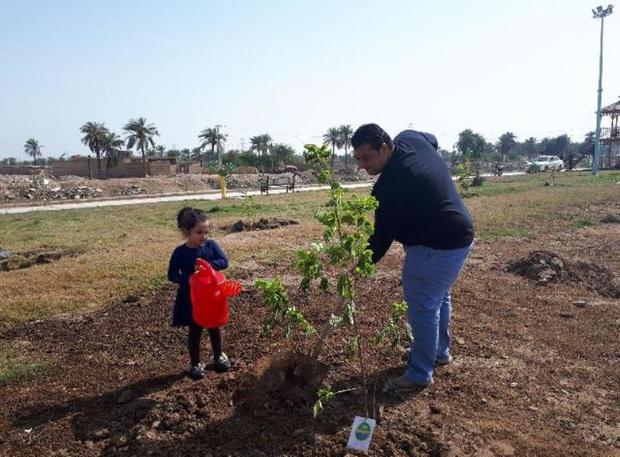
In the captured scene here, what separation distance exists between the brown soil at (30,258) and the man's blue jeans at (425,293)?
706 centimetres

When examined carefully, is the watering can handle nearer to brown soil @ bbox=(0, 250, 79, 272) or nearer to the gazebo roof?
brown soil @ bbox=(0, 250, 79, 272)

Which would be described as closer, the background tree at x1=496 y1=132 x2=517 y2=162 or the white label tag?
the white label tag

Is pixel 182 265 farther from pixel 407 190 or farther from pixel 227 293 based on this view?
pixel 407 190

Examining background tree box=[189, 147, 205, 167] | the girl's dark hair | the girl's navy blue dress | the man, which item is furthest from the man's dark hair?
background tree box=[189, 147, 205, 167]

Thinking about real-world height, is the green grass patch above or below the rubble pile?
below

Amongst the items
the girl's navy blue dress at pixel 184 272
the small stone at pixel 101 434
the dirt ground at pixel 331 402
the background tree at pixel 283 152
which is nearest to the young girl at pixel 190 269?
the girl's navy blue dress at pixel 184 272

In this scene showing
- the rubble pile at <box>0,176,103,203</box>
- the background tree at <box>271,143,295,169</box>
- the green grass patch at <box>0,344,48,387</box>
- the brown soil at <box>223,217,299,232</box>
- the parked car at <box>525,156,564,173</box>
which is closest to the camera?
the green grass patch at <box>0,344,48,387</box>

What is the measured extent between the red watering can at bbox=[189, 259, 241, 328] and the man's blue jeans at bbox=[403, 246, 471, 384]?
1112 millimetres

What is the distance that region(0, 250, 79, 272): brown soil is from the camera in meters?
8.35

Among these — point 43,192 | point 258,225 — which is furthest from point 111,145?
point 258,225

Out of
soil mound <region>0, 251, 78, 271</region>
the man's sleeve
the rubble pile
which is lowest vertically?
soil mound <region>0, 251, 78, 271</region>

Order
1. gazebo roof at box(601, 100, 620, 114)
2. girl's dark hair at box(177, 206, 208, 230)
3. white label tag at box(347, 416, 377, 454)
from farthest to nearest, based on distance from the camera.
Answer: gazebo roof at box(601, 100, 620, 114) → girl's dark hair at box(177, 206, 208, 230) → white label tag at box(347, 416, 377, 454)

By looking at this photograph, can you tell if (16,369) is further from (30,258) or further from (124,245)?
(124,245)

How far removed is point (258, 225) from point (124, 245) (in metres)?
3.08
